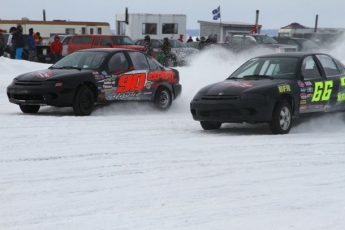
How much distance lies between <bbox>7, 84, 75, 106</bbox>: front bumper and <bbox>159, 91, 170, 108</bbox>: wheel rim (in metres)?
2.32

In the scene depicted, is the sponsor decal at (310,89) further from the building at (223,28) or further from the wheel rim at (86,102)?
the building at (223,28)

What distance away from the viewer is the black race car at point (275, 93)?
11047 mm

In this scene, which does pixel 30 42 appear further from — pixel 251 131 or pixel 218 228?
pixel 218 228

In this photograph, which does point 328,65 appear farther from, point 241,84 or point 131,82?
point 131,82

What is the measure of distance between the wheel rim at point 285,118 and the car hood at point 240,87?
425 millimetres

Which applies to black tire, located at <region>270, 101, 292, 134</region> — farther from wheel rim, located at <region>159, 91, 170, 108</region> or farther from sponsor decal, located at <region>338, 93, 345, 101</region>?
wheel rim, located at <region>159, 91, 170, 108</region>

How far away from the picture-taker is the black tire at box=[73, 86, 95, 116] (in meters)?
13.4

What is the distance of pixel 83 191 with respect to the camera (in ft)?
22.8

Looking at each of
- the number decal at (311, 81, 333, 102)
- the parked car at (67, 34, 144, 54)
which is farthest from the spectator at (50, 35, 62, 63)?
the number decal at (311, 81, 333, 102)

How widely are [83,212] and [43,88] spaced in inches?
287

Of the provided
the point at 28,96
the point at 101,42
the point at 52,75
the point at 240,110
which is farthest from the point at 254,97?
the point at 101,42

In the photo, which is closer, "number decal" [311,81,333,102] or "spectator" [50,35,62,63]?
"number decal" [311,81,333,102]

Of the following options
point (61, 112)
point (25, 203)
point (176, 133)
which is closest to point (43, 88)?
point (61, 112)

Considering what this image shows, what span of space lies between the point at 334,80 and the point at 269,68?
1.18m
